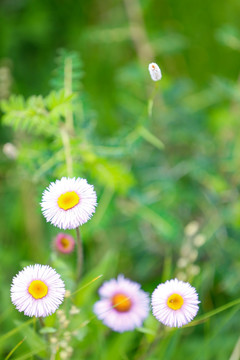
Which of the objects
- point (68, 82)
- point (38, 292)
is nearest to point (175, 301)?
point (38, 292)

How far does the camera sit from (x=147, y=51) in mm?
1493

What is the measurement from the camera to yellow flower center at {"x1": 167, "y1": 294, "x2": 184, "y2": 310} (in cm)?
62

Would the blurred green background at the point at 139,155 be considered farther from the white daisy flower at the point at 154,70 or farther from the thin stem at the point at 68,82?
the white daisy flower at the point at 154,70

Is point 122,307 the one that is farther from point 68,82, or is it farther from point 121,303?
point 68,82

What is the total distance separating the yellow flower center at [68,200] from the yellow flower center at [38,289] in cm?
11

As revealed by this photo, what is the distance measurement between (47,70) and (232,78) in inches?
30.2

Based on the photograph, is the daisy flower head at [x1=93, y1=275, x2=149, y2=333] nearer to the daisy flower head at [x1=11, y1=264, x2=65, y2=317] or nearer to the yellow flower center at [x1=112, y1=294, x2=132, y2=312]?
the yellow flower center at [x1=112, y1=294, x2=132, y2=312]

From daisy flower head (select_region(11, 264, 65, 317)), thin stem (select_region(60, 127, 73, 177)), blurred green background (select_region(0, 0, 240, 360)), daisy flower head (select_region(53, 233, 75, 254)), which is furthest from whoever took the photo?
blurred green background (select_region(0, 0, 240, 360))

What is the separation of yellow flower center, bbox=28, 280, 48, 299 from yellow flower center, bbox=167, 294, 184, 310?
0.59 feet

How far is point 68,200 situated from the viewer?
0.65m

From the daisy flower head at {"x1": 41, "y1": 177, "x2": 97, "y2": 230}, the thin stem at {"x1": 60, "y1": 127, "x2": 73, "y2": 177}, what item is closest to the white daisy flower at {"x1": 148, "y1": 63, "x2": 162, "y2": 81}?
the daisy flower head at {"x1": 41, "y1": 177, "x2": 97, "y2": 230}

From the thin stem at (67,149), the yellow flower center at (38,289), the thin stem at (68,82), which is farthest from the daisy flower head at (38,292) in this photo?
the thin stem at (68,82)

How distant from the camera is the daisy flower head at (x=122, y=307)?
79cm

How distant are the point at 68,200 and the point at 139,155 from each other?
0.78 meters
